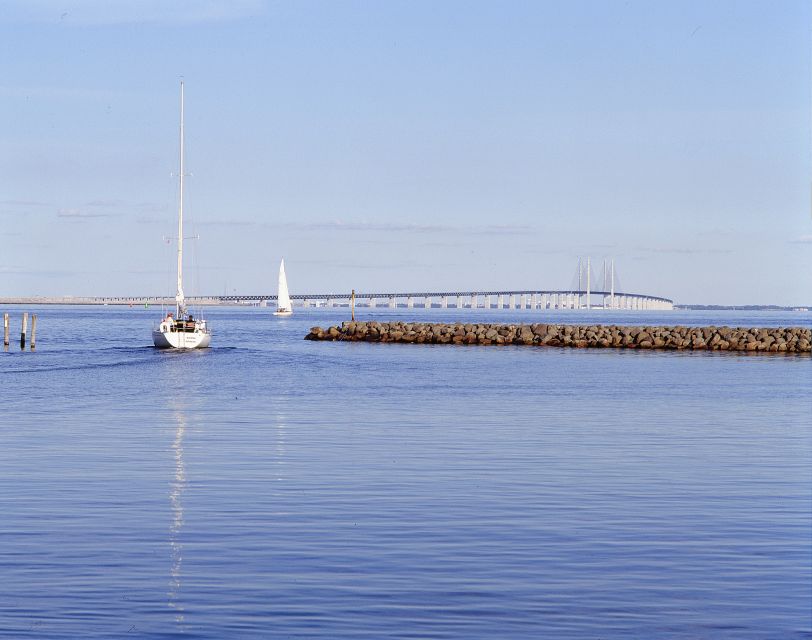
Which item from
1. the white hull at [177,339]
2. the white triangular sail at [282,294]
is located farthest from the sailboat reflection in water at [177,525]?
the white triangular sail at [282,294]

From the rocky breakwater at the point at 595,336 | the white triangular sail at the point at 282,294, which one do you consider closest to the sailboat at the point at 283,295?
the white triangular sail at the point at 282,294

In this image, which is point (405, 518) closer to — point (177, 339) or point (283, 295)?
point (177, 339)

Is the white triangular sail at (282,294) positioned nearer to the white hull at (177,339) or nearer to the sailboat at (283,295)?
the sailboat at (283,295)

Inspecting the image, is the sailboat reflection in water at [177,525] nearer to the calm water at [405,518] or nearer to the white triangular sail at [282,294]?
the calm water at [405,518]

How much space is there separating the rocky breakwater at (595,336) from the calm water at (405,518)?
138 ft

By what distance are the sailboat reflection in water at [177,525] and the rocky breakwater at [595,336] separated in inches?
2154

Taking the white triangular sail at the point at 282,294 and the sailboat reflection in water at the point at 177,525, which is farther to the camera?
the white triangular sail at the point at 282,294

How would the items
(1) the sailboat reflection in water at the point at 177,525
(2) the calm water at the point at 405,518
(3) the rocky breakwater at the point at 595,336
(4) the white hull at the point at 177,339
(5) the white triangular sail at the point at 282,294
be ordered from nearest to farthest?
(2) the calm water at the point at 405,518 → (1) the sailboat reflection in water at the point at 177,525 → (4) the white hull at the point at 177,339 → (3) the rocky breakwater at the point at 595,336 → (5) the white triangular sail at the point at 282,294

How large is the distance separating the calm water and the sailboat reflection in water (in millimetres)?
37

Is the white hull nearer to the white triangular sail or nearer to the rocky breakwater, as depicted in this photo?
the rocky breakwater

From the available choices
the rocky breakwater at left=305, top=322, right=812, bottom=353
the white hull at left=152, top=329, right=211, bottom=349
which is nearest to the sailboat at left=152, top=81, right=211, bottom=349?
the white hull at left=152, top=329, right=211, bottom=349

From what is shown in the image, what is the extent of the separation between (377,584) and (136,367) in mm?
40817

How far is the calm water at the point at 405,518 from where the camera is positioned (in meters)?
9.74

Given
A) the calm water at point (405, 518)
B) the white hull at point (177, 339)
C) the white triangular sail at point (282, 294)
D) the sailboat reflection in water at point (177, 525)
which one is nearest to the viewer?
the calm water at point (405, 518)
